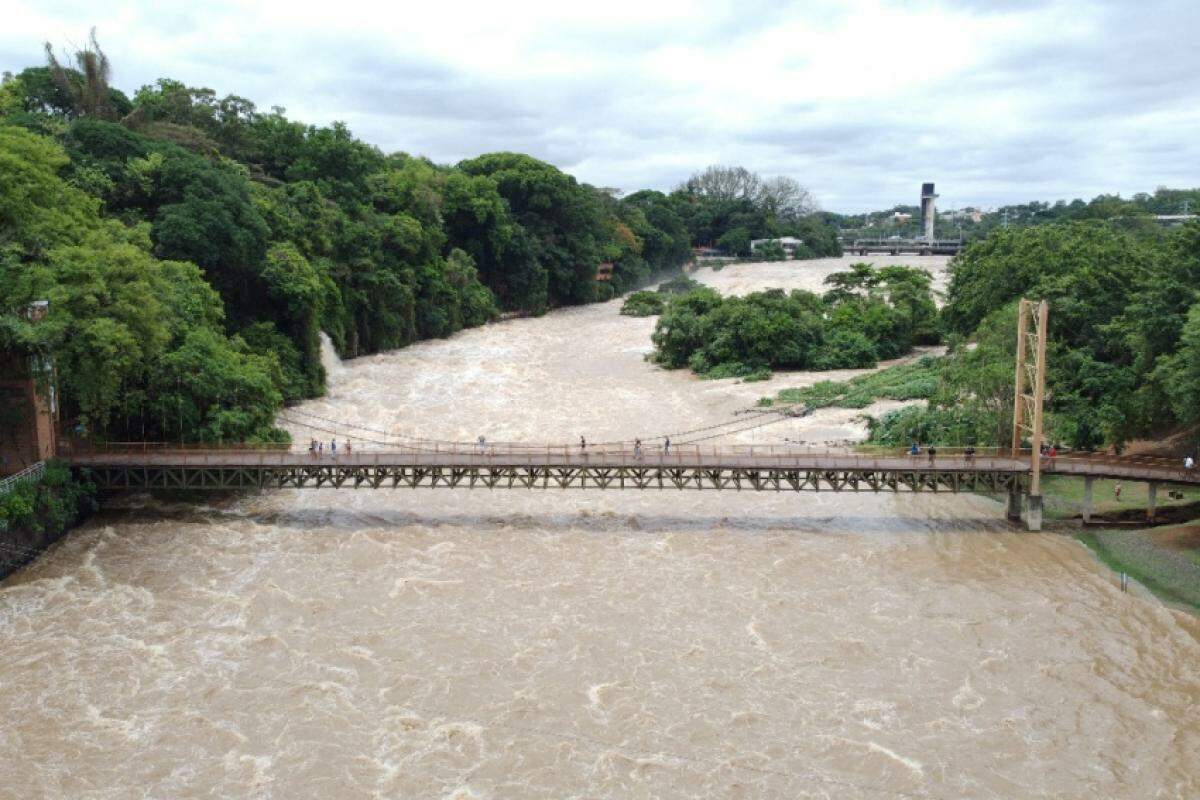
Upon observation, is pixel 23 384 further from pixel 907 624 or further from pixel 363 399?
pixel 907 624

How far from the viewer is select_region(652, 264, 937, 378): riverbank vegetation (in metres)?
58.0

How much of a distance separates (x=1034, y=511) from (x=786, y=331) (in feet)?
96.9

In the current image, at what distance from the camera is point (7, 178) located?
2905 centimetres

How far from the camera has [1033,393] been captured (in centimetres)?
3128

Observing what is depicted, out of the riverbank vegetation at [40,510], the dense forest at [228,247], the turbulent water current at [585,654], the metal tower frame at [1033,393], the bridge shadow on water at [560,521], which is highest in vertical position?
the dense forest at [228,247]

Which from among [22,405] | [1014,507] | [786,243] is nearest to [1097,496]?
[1014,507]

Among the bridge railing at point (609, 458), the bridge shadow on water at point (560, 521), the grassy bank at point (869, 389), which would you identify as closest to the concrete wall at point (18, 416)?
the bridge railing at point (609, 458)

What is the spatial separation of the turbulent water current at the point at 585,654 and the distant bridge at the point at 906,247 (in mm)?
137169

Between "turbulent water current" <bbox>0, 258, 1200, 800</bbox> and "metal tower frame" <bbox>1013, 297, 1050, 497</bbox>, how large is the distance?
230cm

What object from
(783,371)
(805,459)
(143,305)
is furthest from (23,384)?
(783,371)

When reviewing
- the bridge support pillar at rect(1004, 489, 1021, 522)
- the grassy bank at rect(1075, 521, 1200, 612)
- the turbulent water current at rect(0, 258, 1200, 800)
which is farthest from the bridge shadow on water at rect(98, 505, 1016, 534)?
the grassy bank at rect(1075, 521, 1200, 612)

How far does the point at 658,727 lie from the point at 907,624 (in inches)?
307

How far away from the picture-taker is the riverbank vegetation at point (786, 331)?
190ft

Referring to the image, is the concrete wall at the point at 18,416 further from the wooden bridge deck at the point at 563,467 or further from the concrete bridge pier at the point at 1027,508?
the concrete bridge pier at the point at 1027,508
